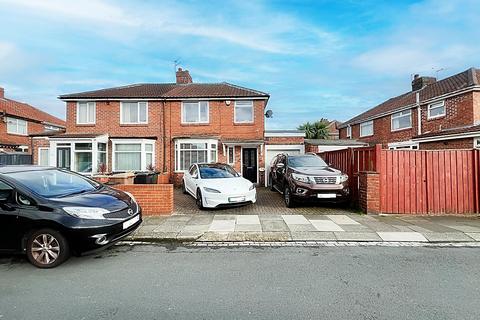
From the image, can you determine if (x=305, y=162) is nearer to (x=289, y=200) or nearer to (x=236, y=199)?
(x=289, y=200)

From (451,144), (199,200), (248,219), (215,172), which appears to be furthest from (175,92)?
(451,144)

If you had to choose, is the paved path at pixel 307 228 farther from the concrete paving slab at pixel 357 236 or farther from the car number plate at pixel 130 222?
the car number plate at pixel 130 222

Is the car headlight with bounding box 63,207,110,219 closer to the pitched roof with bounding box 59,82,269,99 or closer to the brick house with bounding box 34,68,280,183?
the brick house with bounding box 34,68,280,183

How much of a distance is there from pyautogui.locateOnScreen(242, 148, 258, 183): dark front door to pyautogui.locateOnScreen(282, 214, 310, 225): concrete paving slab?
8594 mm

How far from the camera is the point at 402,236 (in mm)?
6121

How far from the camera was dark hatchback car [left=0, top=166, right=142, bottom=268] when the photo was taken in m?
4.53

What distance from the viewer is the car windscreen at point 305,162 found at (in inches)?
400

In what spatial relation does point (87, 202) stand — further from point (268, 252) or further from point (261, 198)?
point (261, 198)

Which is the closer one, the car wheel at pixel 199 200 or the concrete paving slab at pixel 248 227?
the concrete paving slab at pixel 248 227

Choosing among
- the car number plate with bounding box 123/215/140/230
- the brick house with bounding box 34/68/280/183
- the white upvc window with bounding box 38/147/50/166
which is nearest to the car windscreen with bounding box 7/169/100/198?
the car number plate with bounding box 123/215/140/230

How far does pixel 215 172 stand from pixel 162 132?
8086 mm

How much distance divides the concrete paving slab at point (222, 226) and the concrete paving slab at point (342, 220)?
104 inches

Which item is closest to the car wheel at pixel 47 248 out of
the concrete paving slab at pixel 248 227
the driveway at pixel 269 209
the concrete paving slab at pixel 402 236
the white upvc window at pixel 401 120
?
the concrete paving slab at pixel 248 227

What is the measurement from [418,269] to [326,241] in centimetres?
178
